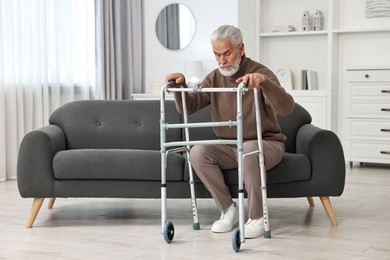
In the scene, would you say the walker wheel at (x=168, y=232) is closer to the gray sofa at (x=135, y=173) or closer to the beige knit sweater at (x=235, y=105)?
the gray sofa at (x=135, y=173)

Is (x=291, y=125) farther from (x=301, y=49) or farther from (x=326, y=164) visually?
(x=301, y=49)

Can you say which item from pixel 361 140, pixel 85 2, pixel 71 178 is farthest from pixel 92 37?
pixel 71 178

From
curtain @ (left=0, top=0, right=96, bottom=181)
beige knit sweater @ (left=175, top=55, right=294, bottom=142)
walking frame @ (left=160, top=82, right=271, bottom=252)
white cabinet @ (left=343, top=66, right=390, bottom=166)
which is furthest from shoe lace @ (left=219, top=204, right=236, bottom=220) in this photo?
white cabinet @ (left=343, top=66, right=390, bottom=166)

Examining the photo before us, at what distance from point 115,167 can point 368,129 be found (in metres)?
3.34

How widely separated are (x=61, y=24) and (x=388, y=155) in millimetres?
3161

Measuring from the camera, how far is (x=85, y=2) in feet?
21.3

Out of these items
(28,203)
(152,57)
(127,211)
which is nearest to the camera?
(127,211)

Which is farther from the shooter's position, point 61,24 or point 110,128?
point 61,24

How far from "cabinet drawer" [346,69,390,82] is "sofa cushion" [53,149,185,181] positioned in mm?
3102

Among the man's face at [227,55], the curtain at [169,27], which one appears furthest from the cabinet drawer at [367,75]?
the man's face at [227,55]

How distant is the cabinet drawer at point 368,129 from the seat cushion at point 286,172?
2.83 meters

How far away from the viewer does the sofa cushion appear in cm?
369

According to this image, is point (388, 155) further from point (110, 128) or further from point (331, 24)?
point (110, 128)

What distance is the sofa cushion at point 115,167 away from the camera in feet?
12.1
